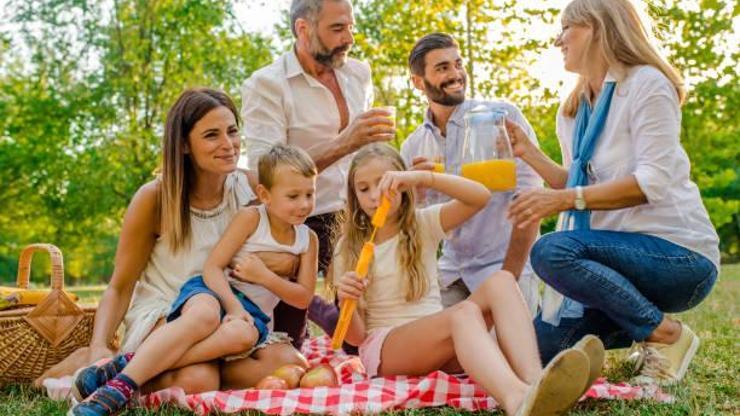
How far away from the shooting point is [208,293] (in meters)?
3.64

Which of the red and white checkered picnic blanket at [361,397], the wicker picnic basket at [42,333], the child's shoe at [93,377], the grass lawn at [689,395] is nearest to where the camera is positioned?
the grass lawn at [689,395]

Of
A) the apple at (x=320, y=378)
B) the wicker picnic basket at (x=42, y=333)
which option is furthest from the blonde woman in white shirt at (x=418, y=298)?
the wicker picnic basket at (x=42, y=333)

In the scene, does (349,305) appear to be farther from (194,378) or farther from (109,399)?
(109,399)

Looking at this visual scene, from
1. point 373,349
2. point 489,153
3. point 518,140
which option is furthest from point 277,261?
point 518,140

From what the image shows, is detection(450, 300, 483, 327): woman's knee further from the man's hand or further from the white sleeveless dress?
the white sleeveless dress

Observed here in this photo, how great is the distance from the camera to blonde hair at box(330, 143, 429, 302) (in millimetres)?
3734

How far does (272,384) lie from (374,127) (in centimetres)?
133

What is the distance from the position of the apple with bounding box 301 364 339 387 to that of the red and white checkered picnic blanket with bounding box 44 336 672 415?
0.21 metres

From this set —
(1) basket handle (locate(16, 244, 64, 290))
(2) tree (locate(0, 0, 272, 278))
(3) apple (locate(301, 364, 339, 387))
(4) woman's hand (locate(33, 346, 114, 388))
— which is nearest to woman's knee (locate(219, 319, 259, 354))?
(3) apple (locate(301, 364, 339, 387))

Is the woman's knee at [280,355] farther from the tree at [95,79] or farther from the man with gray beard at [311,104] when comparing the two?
the tree at [95,79]

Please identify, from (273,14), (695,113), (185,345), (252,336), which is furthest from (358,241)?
(273,14)

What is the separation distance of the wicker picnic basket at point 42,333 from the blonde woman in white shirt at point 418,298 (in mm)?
1312

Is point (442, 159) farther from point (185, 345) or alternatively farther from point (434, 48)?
point (185, 345)

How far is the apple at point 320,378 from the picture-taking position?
359cm
